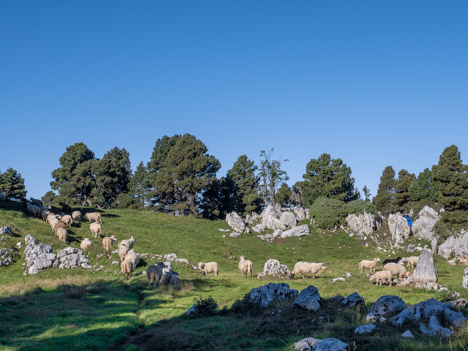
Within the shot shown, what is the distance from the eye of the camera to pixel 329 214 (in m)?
64.6

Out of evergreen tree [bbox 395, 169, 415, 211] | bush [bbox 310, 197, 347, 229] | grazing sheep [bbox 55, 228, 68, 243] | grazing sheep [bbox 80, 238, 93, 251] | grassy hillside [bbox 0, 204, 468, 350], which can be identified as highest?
evergreen tree [bbox 395, 169, 415, 211]

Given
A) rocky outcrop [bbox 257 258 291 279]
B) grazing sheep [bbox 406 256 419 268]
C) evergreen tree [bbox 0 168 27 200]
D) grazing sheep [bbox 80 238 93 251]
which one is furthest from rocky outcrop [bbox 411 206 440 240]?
evergreen tree [bbox 0 168 27 200]

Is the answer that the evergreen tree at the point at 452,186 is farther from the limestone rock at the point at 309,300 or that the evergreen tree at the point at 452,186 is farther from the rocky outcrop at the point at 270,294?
the limestone rock at the point at 309,300

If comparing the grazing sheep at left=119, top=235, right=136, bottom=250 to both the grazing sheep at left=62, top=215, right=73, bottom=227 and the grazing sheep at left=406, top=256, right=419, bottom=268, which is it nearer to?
the grazing sheep at left=62, top=215, right=73, bottom=227

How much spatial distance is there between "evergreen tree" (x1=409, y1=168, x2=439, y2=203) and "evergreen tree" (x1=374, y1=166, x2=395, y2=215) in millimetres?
4690

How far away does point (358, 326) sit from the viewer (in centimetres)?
1327

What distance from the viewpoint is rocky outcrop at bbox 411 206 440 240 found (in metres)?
53.7

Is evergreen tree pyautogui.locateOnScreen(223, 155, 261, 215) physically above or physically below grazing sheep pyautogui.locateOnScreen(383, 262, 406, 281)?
above

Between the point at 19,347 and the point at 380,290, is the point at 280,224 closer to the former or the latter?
the point at 380,290

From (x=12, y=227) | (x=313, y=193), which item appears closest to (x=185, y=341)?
(x=12, y=227)

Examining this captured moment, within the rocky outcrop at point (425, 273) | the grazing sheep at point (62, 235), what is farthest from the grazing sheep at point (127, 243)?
the rocky outcrop at point (425, 273)

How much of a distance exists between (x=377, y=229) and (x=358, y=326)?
52181mm

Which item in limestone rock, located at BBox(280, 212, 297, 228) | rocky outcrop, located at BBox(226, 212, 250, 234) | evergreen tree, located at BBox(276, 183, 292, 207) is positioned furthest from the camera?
evergreen tree, located at BBox(276, 183, 292, 207)

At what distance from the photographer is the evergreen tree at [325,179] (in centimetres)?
7756
